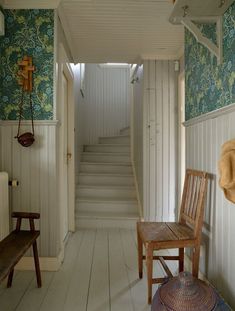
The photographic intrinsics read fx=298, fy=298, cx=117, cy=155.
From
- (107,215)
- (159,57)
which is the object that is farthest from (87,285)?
(159,57)

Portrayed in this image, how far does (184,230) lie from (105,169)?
3.05 m

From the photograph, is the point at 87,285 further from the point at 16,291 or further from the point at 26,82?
the point at 26,82

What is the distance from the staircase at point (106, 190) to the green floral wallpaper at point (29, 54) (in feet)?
6.54

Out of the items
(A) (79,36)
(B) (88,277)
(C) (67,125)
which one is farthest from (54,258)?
(A) (79,36)

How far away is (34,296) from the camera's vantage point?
2.08 m

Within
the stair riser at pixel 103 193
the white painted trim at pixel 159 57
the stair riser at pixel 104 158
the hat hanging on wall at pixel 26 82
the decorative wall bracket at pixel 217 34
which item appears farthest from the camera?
the stair riser at pixel 104 158

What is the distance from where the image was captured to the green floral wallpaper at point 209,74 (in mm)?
1664

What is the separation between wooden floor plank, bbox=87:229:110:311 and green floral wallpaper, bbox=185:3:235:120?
1475 millimetres

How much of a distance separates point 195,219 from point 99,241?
1.62 m

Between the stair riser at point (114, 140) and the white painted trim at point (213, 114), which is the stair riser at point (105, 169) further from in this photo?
the white painted trim at point (213, 114)

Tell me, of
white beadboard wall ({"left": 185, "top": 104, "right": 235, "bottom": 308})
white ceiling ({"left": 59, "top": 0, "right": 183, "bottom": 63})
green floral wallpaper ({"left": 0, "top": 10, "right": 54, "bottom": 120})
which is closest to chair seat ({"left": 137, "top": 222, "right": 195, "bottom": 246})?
white beadboard wall ({"left": 185, "top": 104, "right": 235, "bottom": 308})

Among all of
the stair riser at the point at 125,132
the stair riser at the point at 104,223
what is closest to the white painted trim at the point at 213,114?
the stair riser at the point at 104,223

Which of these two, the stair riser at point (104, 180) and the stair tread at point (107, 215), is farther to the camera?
the stair riser at point (104, 180)

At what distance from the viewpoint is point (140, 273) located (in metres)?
2.37
